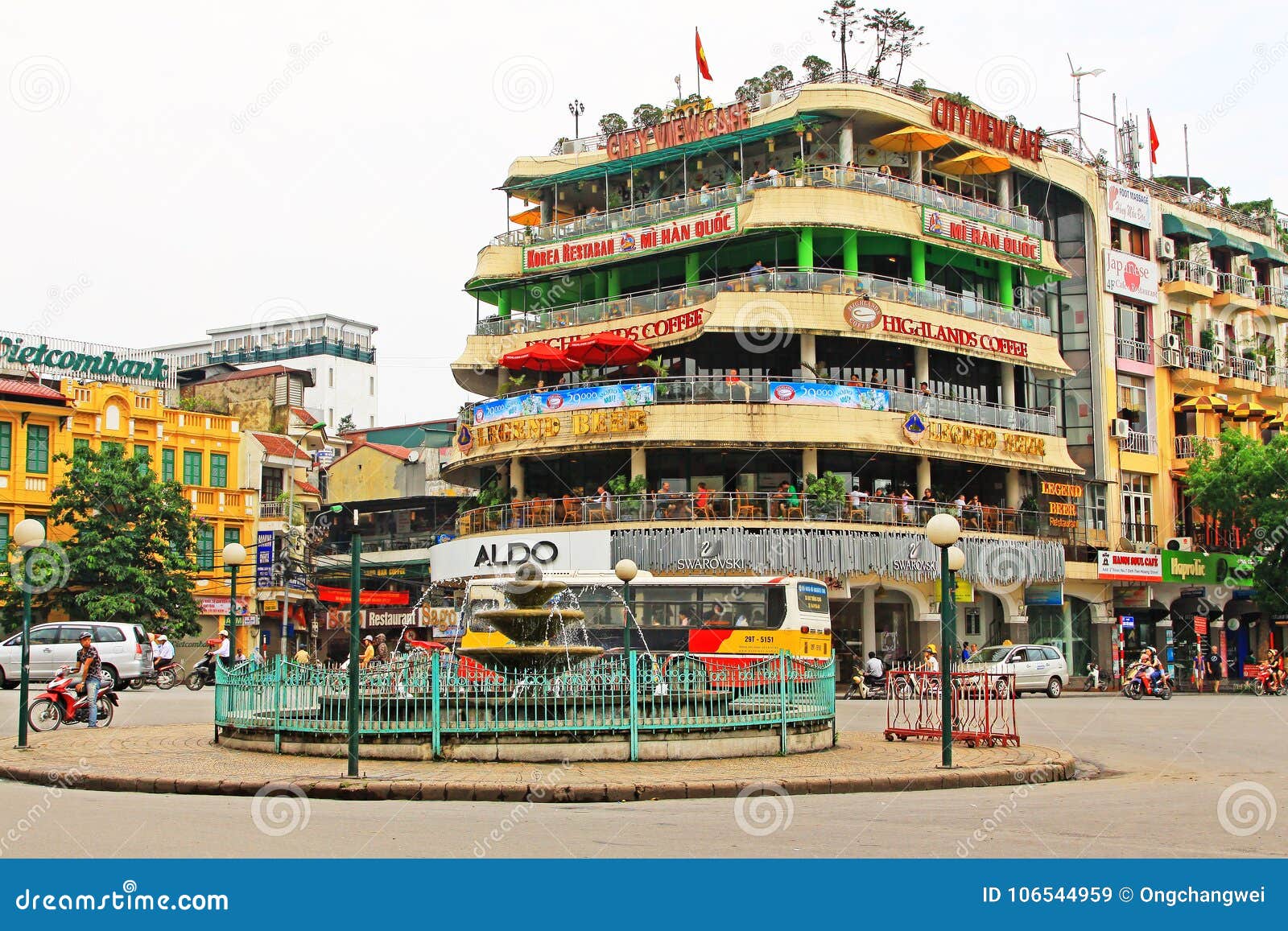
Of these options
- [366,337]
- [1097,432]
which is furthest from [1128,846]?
[366,337]

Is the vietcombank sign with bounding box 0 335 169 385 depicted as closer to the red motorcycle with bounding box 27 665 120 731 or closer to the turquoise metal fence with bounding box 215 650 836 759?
the red motorcycle with bounding box 27 665 120 731

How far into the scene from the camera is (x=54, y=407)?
2096 inches

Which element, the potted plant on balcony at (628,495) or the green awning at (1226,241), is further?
the green awning at (1226,241)

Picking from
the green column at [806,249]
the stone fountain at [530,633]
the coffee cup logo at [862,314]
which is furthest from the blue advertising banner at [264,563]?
the stone fountain at [530,633]

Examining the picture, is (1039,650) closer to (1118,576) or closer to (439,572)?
(1118,576)

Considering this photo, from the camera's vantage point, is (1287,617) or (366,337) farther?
(366,337)

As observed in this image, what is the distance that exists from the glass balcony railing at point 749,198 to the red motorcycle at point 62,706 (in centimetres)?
2869

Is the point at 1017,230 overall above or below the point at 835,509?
above

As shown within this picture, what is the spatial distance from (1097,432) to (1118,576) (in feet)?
18.8

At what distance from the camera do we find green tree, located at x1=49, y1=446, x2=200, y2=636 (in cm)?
4944

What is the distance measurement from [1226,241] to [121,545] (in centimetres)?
4538

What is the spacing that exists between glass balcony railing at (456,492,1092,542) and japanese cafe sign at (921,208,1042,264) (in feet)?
29.4

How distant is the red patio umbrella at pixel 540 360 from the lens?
154 feet

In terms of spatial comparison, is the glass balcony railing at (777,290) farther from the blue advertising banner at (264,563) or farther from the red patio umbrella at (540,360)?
the blue advertising banner at (264,563)
